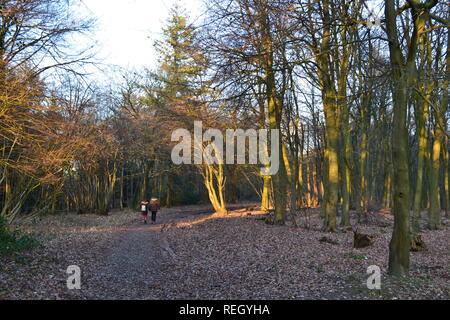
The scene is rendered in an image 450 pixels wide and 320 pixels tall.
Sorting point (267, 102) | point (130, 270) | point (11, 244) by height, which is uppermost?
point (267, 102)

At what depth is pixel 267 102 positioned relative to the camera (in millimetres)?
19703

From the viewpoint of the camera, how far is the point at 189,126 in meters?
24.4

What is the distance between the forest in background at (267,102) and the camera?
9.07 meters

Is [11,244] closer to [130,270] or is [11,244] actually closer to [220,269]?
[130,270]

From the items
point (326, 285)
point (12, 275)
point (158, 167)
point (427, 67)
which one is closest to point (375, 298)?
point (326, 285)

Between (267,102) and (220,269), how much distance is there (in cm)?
1180

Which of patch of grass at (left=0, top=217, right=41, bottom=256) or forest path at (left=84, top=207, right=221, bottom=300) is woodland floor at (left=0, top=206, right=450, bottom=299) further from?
patch of grass at (left=0, top=217, right=41, bottom=256)

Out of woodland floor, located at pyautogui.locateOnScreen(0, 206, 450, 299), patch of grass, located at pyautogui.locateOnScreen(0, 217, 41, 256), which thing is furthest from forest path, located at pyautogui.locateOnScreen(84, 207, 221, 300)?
patch of grass, located at pyautogui.locateOnScreen(0, 217, 41, 256)

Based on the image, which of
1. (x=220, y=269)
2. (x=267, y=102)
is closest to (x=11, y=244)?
(x=220, y=269)

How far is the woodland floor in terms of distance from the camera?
7008mm

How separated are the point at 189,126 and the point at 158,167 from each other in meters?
14.1

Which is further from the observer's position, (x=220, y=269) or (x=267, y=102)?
(x=267, y=102)

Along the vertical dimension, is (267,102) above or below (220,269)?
above

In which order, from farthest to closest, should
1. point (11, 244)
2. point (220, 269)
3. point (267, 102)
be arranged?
1. point (267, 102)
2. point (11, 244)
3. point (220, 269)
